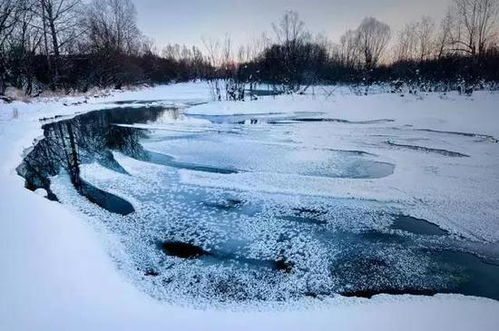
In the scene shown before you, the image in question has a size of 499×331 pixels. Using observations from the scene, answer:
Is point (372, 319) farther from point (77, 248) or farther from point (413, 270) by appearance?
point (77, 248)

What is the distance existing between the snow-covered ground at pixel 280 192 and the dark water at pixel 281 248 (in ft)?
0.75

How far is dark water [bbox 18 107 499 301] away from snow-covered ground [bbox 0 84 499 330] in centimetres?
23

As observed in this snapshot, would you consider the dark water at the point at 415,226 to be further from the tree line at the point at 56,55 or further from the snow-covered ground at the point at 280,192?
the tree line at the point at 56,55

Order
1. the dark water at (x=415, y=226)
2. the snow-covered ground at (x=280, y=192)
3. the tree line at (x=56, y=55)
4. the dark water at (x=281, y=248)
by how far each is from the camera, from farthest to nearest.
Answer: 1. the tree line at (x=56, y=55)
2. the dark water at (x=415, y=226)
3. the dark water at (x=281, y=248)
4. the snow-covered ground at (x=280, y=192)

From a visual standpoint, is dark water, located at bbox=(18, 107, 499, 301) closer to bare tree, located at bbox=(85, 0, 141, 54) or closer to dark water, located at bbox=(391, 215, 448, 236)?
dark water, located at bbox=(391, 215, 448, 236)

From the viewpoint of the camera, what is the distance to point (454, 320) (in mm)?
2350

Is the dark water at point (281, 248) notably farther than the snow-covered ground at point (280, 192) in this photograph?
Yes

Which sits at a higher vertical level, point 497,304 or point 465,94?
point 465,94

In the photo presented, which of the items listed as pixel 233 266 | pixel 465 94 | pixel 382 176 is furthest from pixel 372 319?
pixel 465 94

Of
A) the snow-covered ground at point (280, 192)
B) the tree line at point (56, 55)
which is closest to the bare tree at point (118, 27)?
the tree line at point (56, 55)

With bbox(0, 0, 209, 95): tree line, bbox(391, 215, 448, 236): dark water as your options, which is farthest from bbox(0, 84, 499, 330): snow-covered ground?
bbox(0, 0, 209, 95): tree line

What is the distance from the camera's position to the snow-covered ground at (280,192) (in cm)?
231

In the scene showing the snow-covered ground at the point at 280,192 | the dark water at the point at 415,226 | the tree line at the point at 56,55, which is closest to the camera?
Result: the snow-covered ground at the point at 280,192

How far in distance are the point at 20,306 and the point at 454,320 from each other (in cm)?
274
